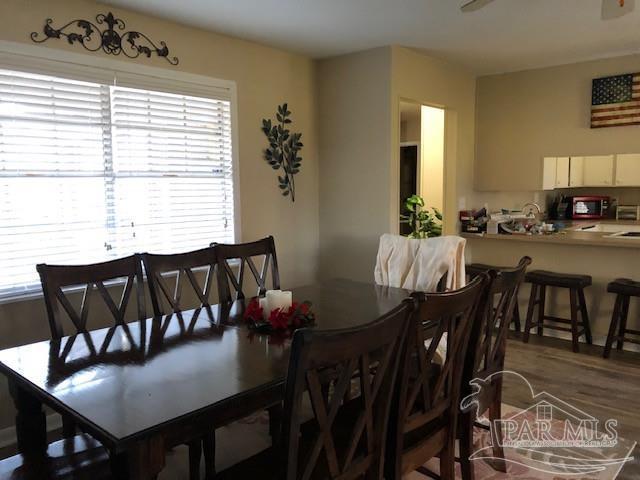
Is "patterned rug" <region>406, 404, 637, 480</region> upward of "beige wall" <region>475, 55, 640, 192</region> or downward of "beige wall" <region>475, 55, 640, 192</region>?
downward

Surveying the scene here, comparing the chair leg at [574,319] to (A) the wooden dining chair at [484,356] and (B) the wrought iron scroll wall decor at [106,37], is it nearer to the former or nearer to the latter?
(A) the wooden dining chair at [484,356]

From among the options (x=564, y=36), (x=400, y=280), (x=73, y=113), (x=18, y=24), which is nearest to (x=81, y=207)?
(x=73, y=113)

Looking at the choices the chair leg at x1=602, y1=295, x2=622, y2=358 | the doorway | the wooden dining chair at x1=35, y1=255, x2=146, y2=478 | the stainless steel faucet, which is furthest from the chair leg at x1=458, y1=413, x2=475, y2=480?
the doorway

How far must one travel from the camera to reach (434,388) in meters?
1.88

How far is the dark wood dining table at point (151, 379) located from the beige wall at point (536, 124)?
318 centimetres

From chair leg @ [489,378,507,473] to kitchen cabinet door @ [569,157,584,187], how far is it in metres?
4.29

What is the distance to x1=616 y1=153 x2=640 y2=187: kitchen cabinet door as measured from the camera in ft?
19.1

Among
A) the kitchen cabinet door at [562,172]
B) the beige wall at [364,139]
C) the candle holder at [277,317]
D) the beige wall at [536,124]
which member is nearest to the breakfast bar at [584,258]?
the beige wall at [536,124]

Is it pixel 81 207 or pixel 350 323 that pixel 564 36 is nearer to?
pixel 350 323

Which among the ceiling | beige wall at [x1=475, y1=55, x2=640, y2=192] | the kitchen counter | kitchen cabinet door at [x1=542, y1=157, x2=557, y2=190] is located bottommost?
the kitchen counter

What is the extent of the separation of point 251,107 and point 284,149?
447 mm

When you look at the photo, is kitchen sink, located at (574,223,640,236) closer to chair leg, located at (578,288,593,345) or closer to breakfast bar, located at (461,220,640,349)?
breakfast bar, located at (461,220,640,349)

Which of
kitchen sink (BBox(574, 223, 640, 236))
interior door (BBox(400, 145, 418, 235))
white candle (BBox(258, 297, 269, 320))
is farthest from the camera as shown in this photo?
interior door (BBox(400, 145, 418, 235))

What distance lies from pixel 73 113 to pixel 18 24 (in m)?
Answer: 0.51
